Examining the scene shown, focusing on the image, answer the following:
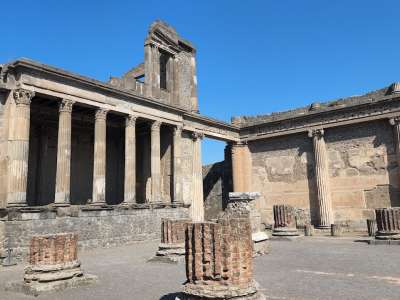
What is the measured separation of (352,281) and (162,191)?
13090 mm

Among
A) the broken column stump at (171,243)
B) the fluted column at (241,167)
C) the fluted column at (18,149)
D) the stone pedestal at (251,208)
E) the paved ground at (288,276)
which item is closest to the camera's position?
the paved ground at (288,276)

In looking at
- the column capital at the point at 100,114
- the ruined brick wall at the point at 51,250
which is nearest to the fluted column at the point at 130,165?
the column capital at the point at 100,114

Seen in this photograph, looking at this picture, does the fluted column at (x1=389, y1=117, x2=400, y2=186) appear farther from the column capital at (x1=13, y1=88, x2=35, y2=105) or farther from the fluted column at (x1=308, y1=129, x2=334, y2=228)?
the column capital at (x1=13, y1=88, x2=35, y2=105)

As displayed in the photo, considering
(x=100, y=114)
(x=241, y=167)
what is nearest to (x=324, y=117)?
(x=241, y=167)

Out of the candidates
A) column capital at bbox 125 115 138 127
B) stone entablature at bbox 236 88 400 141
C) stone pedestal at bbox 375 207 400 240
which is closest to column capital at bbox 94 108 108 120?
column capital at bbox 125 115 138 127

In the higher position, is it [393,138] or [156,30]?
[156,30]

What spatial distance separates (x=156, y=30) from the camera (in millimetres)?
19141

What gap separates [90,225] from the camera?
13.5m

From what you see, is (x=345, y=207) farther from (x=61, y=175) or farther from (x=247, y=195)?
(x=61, y=175)

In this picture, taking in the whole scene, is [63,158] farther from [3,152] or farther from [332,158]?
[332,158]

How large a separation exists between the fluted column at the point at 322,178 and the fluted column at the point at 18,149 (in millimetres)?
13786

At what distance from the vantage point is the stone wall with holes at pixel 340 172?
17.6 meters

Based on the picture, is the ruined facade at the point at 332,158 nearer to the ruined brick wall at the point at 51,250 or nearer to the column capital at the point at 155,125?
the column capital at the point at 155,125

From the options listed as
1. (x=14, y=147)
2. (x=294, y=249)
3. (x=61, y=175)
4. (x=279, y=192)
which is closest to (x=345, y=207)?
(x=279, y=192)
